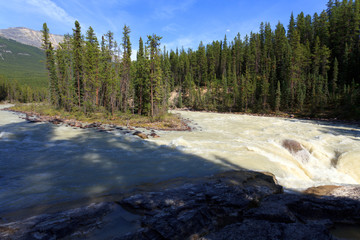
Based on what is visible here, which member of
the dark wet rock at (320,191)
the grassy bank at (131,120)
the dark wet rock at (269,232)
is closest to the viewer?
the dark wet rock at (269,232)

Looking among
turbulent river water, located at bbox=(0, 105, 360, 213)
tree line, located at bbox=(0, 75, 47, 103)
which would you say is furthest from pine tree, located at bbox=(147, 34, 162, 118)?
tree line, located at bbox=(0, 75, 47, 103)

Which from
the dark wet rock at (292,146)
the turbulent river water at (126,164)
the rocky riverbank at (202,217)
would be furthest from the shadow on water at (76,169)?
the dark wet rock at (292,146)

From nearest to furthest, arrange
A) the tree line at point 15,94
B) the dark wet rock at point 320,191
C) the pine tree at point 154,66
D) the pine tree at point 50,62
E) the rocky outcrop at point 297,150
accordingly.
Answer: the dark wet rock at point 320,191 → the rocky outcrop at point 297,150 → the pine tree at point 154,66 → the pine tree at point 50,62 → the tree line at point 15,94

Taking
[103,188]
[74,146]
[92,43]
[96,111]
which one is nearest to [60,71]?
[92,43]

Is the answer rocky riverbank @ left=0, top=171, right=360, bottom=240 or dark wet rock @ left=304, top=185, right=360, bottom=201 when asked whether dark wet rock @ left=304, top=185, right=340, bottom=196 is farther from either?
rocky riverbank @ left=0, top=171, right=360, bottom=240

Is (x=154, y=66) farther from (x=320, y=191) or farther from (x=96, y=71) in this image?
(x=320, y=191)

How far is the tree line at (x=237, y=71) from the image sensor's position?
30.4 meters

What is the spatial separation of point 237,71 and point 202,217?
81.7 metres

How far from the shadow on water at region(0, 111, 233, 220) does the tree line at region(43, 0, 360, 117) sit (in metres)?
18.2

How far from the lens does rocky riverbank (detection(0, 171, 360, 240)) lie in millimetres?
3314

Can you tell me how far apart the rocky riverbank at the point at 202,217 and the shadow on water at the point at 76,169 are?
0.99 m

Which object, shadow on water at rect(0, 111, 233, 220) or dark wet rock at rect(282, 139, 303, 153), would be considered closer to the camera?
shadow on water at rect(0, 111, 233, 220)

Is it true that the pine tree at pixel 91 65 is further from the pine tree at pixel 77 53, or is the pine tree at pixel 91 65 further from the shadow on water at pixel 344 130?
the shadow on water at pixel 344 130

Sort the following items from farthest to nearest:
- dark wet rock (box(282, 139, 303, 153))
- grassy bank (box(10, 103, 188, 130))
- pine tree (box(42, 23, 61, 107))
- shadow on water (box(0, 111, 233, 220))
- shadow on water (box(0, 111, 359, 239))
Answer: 1. pine tree (box(42, 23, 61, 107))
2. grassy bank (box(10, 103, 188, 130))
3. dark wet rock (box(282, 139, 303, 153))
4. shadow on water (box(0, 111, 233, 220))
5. shadow on water (box(0, 111, 359, 239))
